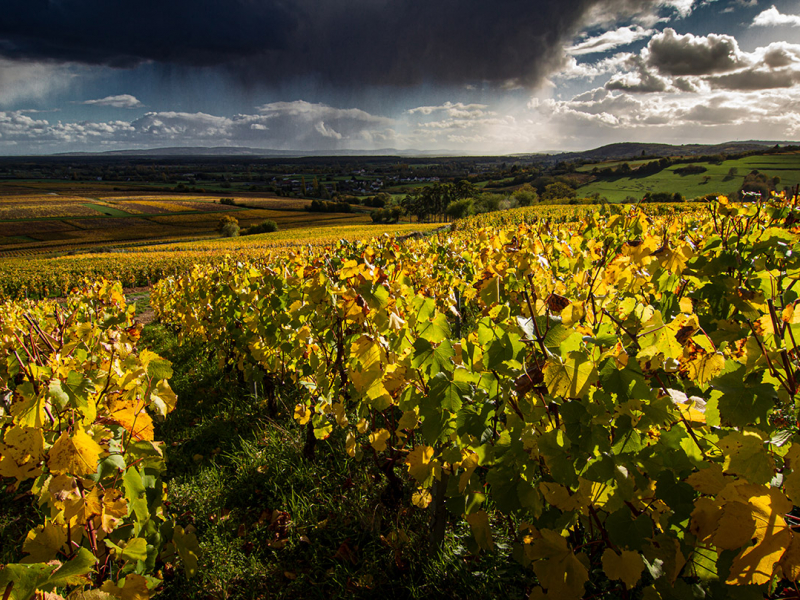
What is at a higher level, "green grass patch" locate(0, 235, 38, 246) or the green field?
the green field

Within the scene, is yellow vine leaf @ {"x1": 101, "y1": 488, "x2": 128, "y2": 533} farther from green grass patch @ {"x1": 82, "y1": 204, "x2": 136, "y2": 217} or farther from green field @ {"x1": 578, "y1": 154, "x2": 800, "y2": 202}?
green grass patch @ {"x1": 82, "y1": 204, "x2": 136, "y2": 217}

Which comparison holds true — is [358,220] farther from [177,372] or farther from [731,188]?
[177,372]

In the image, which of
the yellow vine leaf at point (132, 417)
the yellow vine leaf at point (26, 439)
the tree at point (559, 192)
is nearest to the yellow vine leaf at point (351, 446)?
the yellow vine leaf at point (132, 417)

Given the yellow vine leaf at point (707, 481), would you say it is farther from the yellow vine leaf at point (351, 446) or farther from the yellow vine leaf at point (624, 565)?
the yellow vine leaf at point (351, 446)

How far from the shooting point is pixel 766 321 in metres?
1.36

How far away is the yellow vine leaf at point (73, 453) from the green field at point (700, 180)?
226 ft

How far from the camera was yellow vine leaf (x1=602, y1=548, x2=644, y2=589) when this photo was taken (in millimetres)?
1190

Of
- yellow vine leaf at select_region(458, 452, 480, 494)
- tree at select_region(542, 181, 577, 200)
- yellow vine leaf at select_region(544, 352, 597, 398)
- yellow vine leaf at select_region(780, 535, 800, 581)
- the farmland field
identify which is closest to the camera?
yellow vine leaf at select_region(780, 535, 800, 581)

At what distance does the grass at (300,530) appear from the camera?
7.42 feet

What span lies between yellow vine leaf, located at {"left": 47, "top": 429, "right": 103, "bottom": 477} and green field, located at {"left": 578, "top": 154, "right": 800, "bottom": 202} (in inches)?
2712

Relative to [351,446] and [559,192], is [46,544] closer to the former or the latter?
[351,446]

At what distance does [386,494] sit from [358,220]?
73767 mm

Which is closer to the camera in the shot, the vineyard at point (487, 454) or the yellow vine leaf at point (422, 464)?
the vineyard at point (487, 454)

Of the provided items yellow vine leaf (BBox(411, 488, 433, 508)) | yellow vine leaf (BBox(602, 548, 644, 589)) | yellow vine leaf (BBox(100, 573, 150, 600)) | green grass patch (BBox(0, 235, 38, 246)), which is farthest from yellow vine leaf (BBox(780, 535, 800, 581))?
green grass patch (BBox(0, 235, 38, 246))
